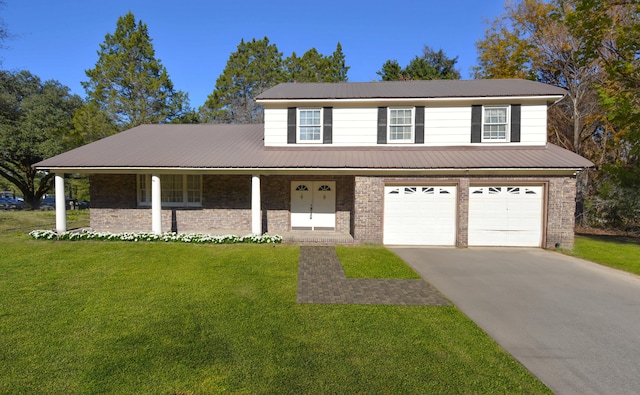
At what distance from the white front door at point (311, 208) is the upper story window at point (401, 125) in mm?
3448

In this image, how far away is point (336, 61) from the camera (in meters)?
33.5

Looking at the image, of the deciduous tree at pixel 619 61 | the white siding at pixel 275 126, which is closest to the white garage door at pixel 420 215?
the white siding at pixel 275 126

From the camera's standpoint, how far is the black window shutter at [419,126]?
12125 mm

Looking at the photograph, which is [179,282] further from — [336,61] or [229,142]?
[336,61]

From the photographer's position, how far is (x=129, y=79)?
25.7 meters

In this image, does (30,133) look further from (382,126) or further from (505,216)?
(505,216)

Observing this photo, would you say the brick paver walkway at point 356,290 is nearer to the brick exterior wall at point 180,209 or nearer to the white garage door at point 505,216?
the white garage door at point 505,216

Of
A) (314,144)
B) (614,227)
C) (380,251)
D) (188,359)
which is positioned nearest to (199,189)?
(314,144)

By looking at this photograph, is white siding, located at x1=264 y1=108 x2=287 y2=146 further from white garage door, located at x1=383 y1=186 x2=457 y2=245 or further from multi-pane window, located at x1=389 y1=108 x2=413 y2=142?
white garage door, located at x1=383 y1=186 x2=457 y2=245

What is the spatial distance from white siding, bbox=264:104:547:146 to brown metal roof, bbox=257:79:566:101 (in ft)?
1.65

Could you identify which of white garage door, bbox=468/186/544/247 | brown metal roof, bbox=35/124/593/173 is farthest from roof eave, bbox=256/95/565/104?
white garage door, bbox=468/186/544/247

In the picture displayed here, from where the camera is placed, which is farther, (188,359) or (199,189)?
(199,189)

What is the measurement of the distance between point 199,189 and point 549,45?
69.2ft

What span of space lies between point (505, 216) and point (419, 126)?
448 centimetres
